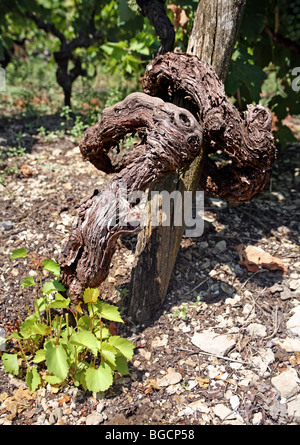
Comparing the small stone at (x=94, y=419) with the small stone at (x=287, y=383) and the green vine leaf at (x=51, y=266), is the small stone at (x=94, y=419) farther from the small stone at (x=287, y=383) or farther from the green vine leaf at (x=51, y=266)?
the small stone at (x=287, y=383)

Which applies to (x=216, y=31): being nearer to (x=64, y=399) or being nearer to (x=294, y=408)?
(x=294, y=408)

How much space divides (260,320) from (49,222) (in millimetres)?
1538

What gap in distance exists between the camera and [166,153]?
202 centimetres

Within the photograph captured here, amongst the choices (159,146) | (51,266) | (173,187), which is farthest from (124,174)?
(51,266)

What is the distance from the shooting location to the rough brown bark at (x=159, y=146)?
2.05 m

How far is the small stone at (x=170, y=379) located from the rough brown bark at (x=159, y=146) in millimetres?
389

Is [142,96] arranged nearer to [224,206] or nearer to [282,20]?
[224,206]

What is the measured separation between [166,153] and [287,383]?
1.28 meters

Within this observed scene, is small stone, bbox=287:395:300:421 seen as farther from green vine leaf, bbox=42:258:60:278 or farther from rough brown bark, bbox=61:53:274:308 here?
green vine leaf, bbox=42:258:60:278

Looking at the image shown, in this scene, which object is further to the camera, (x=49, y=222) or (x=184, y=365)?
(x=49, y=222)

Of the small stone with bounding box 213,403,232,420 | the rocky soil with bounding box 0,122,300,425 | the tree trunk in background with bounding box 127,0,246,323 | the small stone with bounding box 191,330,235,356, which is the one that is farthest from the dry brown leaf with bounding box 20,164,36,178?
the small stone with bounding box 213,403,232,420

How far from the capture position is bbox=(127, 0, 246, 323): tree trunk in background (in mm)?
2408

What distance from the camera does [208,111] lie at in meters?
2.19
